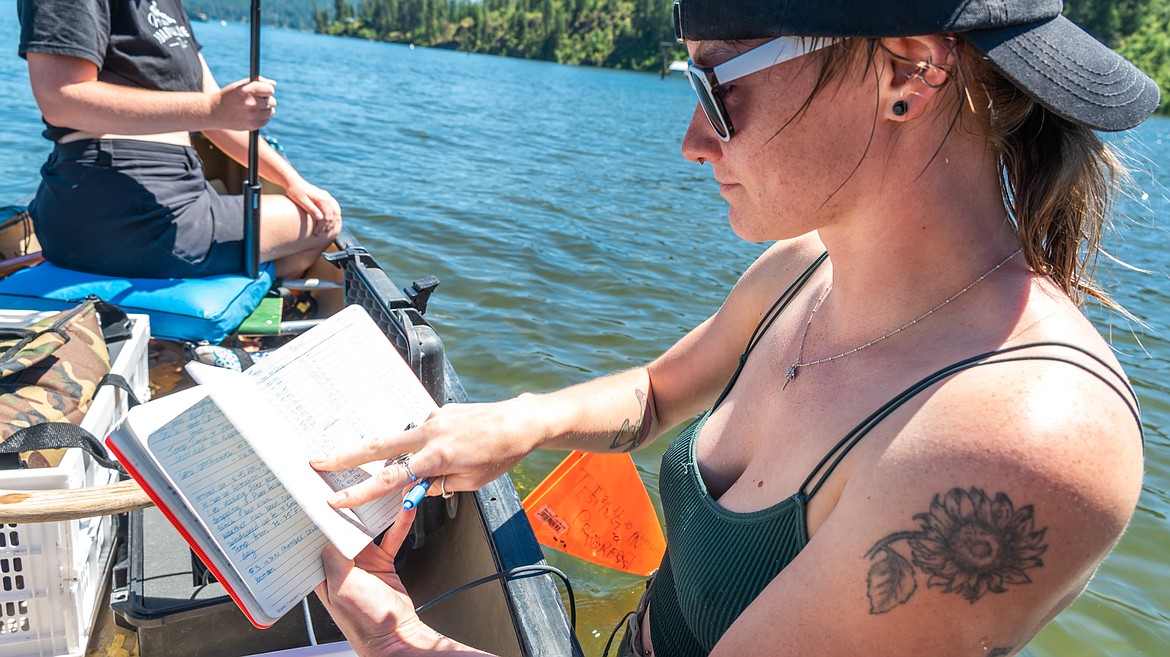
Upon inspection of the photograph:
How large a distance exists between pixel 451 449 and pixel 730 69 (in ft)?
2.50

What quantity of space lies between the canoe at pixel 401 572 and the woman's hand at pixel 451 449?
15.1 inches

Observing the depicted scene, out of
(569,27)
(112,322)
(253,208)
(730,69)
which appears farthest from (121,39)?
(569,27)

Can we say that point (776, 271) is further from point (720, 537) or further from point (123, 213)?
point (123, 213)

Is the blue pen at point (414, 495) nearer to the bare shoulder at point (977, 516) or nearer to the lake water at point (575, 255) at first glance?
the bare shoulder at point (977, 516)

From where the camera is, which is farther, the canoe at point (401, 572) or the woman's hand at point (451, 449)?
the canoe at point (401, 572)

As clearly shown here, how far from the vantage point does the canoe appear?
1.72 m

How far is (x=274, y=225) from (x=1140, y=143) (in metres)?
3.01

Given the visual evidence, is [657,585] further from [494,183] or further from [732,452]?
[494,183]

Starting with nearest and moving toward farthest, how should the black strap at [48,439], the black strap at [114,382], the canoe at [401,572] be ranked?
the canoe at [401,572] → the black strap at [48,439] → the black strap at [114,382]

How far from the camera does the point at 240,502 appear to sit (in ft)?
4.34

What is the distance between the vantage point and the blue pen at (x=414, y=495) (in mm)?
1411

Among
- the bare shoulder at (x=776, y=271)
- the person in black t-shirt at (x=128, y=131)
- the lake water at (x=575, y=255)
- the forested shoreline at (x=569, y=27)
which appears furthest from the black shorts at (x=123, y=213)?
the forested shoreline at (x=569, y=27)

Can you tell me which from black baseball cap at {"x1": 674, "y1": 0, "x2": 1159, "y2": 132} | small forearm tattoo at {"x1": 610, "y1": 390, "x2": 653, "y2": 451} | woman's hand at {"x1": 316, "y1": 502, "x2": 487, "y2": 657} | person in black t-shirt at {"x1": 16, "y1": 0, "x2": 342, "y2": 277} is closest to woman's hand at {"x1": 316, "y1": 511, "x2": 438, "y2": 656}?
woman's hand at {"x1": 316, "y1": 502, "x2": 487, "y2": 657}

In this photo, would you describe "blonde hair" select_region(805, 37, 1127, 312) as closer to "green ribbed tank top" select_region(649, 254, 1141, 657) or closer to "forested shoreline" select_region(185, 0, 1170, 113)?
"green ribbed tank top" select_region(649, 254, 1141, 657)
